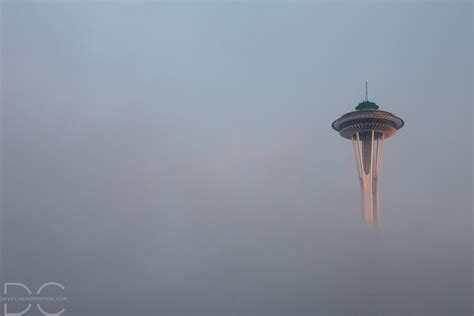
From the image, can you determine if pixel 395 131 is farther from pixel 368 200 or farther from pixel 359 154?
pixel 368 200

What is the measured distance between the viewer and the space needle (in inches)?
3858

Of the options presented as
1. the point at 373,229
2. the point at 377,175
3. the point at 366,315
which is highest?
the point at 377,175

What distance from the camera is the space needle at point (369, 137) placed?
3858 inches

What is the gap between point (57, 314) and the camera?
108 metres

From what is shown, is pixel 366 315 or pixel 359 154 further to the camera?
pixel 366 315

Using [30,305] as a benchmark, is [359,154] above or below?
above

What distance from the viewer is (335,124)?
103500 mm

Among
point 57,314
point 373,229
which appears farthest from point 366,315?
point 57,314

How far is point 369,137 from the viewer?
101438 millimetres

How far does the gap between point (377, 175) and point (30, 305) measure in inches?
3079

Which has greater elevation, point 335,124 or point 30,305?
point 335,124

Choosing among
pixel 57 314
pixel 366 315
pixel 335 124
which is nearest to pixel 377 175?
pixel 335 124

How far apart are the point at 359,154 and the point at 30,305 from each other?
76676 millimetres

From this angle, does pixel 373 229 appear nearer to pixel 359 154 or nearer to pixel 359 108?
pixel 359 154
